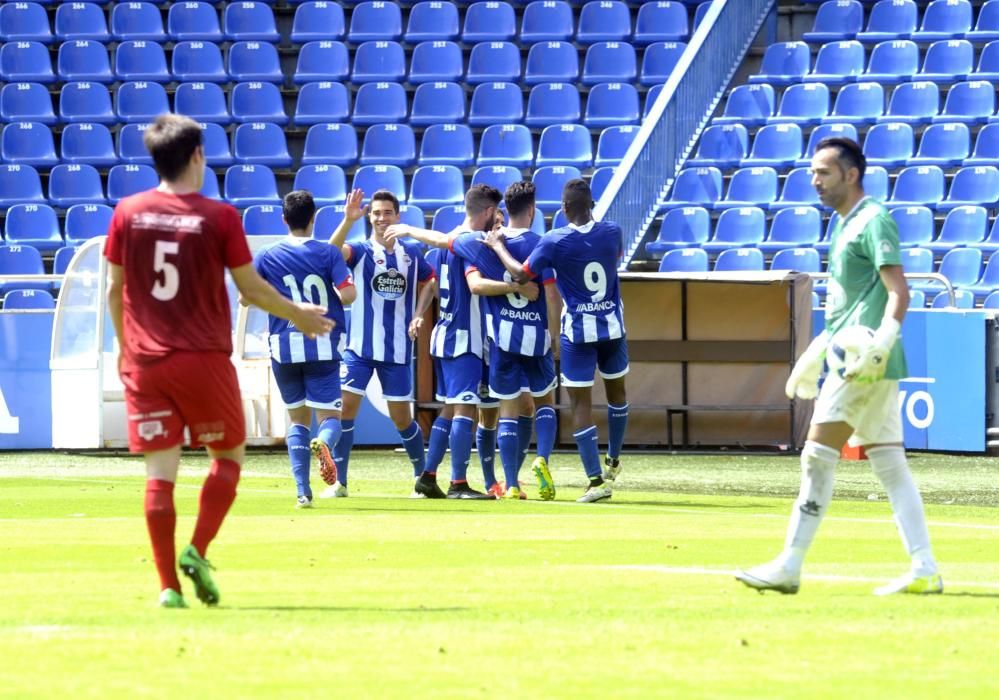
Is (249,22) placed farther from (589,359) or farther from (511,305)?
(589,359)

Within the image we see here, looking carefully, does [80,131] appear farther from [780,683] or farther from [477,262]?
[780,683]

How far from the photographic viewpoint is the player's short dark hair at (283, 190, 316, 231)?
1241cm

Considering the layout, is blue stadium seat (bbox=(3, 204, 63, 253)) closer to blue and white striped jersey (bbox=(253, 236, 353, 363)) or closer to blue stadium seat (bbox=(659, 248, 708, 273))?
blue stadium seat (bbox=(659, 248, 708, 273))

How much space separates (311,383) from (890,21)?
46.3 feet

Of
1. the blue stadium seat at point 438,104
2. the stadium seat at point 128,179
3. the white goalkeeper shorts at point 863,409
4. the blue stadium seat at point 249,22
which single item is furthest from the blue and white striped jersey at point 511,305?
the blue stadium seat at point 249,22

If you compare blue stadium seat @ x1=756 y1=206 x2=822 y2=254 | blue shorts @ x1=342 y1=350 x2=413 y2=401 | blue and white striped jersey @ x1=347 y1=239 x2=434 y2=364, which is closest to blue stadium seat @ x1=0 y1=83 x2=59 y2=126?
blue stadium seat @ x1=756 y1=206 x2=822 y2=254

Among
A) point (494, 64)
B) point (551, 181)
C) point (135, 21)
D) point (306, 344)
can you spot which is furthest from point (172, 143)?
point (135, 21)

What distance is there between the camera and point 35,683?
476 cm

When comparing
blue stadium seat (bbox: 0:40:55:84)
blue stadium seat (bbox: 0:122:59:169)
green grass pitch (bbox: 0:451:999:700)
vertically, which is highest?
blue stadium seat (bbox: 0:40:55:84)

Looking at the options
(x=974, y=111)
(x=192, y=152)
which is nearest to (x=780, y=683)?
(x=192, y=152)

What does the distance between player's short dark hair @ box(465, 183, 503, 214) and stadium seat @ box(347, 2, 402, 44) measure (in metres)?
12.2

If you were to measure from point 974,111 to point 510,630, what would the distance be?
18271 millimetres

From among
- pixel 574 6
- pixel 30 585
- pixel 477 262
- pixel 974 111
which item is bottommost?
pixel 30 585

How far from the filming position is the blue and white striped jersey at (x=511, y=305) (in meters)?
13.3
